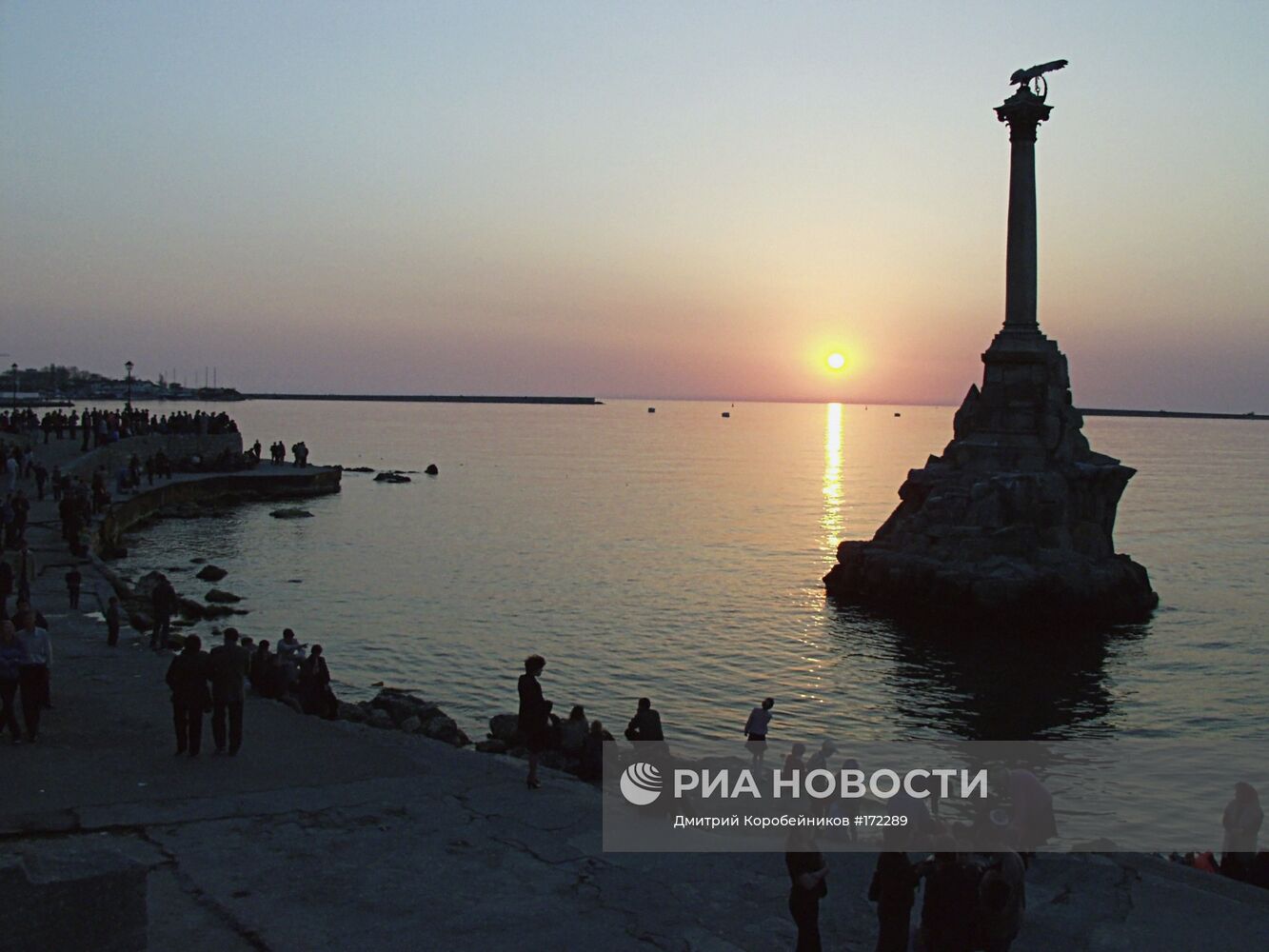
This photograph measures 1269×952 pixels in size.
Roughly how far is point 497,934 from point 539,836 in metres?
2.12

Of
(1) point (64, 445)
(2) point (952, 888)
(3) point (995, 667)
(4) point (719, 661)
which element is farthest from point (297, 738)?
(1) point (64, 445)

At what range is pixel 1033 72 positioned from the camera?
38375 mm

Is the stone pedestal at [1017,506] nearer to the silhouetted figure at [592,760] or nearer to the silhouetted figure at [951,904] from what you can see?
the silhouetted figure at [592,760]

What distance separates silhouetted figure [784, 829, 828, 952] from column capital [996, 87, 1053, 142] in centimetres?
3651

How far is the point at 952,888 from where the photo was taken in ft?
20.9

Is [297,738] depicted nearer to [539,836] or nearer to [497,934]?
[539,836]

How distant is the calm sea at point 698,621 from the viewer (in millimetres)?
25000

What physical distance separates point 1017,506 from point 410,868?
30414 millimetres

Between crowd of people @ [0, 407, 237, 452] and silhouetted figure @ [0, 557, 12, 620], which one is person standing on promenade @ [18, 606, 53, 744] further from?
crowd of people @ [0, 407, 237, 452]

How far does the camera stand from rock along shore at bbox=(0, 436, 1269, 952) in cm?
786

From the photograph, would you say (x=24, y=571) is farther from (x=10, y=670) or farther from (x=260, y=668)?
(x=10, y=670)

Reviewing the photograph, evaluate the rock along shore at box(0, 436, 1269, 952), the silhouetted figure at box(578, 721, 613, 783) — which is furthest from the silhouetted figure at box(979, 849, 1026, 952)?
the silhouetted figure at box(578, 721, 613, 783)

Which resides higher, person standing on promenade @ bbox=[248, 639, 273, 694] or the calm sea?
person standing on promenade @ bbox=[248, 639, 273, 694]

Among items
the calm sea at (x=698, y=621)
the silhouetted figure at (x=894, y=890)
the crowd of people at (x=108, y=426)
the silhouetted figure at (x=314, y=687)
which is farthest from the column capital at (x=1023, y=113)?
the crowd of people at (x=108, y=426)
